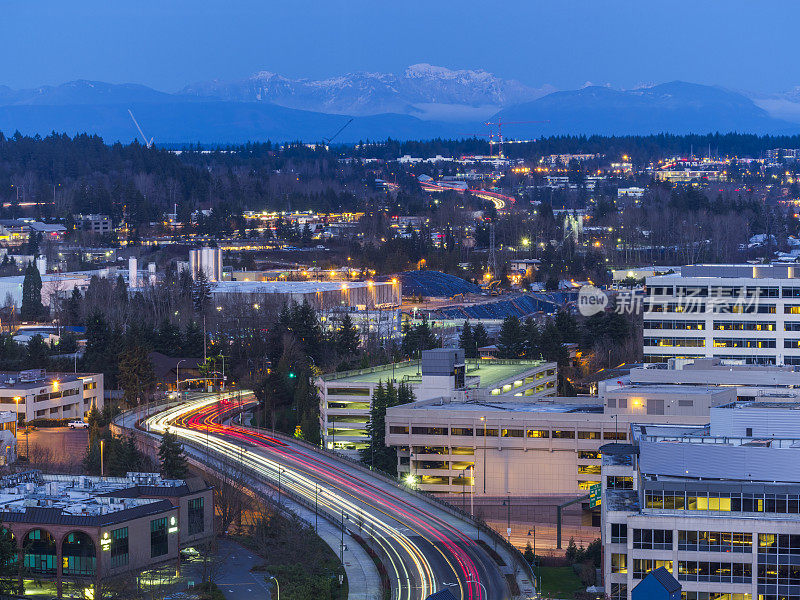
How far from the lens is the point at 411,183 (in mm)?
183750

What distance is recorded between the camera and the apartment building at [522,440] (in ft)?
156

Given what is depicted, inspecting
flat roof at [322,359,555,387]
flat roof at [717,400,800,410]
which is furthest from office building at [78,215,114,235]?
flat roof at [717,400,800,410]

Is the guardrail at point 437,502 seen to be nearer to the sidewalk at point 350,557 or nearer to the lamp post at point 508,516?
the lamp post at point 508,516

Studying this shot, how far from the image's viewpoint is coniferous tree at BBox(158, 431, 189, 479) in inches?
1740

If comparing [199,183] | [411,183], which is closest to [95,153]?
[199,183]

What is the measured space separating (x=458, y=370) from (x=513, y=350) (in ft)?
51.4

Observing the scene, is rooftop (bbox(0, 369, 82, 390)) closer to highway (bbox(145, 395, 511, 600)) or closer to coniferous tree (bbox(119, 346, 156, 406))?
coniferous tree (bbox(119, 346, 156, 406))

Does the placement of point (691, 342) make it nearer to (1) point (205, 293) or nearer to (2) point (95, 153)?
(1) point (205, 293)

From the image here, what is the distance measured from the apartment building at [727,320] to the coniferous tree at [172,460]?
26.5 metres

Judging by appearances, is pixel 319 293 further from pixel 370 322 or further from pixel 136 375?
pixel 136 375

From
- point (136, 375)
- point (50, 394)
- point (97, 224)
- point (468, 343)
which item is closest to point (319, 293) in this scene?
point (468, 343)

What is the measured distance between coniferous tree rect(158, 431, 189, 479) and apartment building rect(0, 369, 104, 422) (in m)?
14.7

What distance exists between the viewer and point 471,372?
61094 mm

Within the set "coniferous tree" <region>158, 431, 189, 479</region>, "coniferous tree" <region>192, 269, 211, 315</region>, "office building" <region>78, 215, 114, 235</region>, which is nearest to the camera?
"coniferous tree" <region>158, 431, 189, 479</region>
